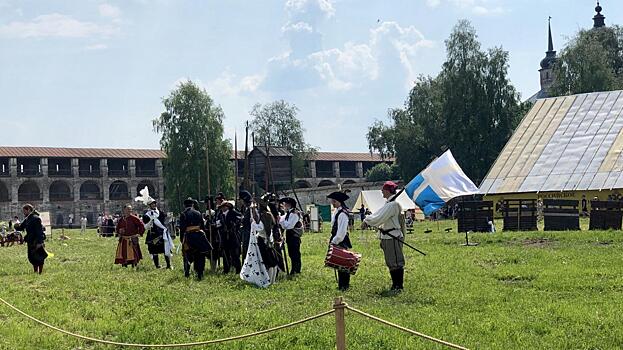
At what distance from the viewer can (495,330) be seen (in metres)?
8.45

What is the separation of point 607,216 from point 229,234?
12.5 m

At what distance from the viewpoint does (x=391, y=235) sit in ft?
39.9

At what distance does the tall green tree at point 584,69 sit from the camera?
169ft

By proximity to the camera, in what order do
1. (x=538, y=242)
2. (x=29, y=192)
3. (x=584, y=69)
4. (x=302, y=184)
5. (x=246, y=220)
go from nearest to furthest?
(x=246, y=220) → (x=538, y=242) → (x=584, y=69) → (x=29, y=192) → (x=302, y=184)

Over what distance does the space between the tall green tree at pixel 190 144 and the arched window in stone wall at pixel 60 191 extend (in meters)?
21.1

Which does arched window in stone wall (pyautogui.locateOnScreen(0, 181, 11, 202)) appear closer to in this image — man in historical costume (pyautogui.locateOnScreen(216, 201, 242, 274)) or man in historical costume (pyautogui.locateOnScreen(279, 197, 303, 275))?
man in historical costume (pyautogui.locateOnScreen(216, 201, 242, 274))

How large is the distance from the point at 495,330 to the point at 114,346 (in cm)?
419

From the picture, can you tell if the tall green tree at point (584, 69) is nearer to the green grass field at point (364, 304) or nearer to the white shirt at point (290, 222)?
the green grass field at point (364, 304)

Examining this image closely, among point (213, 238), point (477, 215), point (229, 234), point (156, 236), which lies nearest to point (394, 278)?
point (229, 234)

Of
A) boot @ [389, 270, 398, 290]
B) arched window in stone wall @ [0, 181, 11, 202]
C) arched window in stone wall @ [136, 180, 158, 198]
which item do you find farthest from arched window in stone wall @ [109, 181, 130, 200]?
boot @ [389, 270, 398, 290]

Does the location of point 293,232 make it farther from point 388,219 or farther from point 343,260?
point 388,219

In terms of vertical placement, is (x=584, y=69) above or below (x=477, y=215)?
above

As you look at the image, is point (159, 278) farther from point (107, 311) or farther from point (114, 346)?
point (114, 346)

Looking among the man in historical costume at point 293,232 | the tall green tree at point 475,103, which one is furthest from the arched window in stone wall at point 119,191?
the man in historical costume at point 293,232
